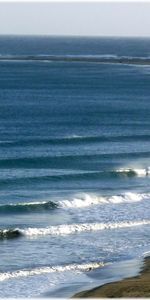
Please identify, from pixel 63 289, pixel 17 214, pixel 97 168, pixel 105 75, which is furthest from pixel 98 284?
pixel 105 75

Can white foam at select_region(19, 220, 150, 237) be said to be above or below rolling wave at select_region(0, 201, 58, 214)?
below

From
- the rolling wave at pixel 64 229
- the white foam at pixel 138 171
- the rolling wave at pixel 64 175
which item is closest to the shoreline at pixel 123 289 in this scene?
the rolling wave at pixel 64 229

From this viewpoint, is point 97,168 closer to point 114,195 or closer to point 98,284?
point 114,195

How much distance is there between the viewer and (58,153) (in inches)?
2341

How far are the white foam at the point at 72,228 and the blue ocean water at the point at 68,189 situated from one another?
5 centimetres

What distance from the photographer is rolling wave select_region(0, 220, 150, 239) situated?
38.8 meters

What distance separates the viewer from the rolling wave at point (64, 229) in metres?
38.8

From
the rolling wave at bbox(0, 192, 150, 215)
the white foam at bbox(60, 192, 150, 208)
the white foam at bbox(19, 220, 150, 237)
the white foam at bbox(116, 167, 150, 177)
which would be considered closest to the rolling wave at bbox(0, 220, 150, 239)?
the white foam at bbox(19, 220, 150, 237)

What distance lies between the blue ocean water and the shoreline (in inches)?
70.7

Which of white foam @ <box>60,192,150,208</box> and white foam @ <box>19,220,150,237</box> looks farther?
white foam @ <box>60,192,150,208</box>

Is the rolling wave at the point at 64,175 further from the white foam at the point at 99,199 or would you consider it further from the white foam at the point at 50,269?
the white foam at the point at 50,269

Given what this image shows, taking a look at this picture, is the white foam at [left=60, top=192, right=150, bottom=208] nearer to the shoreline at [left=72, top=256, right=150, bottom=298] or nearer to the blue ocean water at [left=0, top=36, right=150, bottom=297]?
the blue ocean water at [left=0, top=36, right=150, bottom=297]

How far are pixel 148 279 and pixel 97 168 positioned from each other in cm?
2490

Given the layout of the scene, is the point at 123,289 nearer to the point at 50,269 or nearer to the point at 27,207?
the point at 50,269
